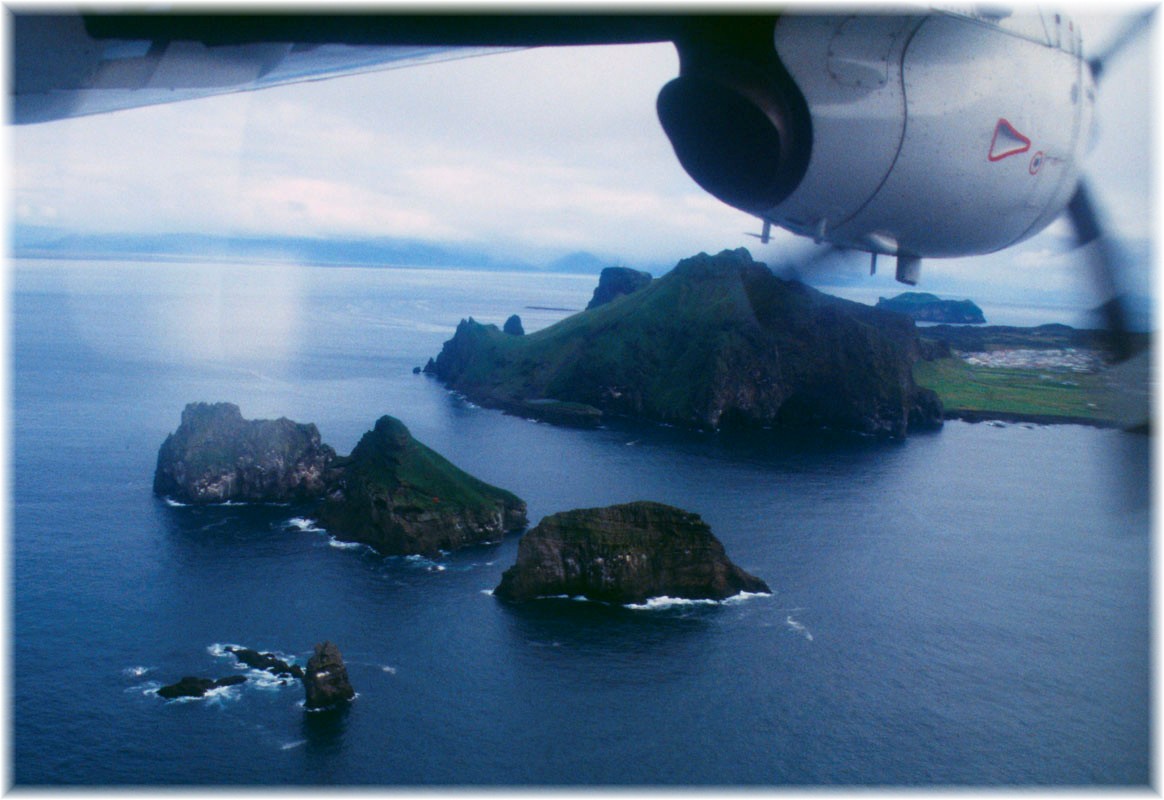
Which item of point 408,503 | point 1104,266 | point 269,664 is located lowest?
point 269,664

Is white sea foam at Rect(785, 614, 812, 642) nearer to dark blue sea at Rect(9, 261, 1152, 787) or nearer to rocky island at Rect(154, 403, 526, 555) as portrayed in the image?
dark blue sea at Rect(9, 261, 1152, 787)

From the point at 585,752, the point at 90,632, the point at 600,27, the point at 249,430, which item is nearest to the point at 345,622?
the point at 90,632

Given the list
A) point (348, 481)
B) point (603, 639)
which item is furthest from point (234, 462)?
point (603, 639)

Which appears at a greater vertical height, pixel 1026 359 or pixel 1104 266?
pixel 1026 359

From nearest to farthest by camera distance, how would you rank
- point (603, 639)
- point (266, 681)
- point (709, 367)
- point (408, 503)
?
point (266, 681)
point (603, 639)
point (408, 503)
point (709, 367)

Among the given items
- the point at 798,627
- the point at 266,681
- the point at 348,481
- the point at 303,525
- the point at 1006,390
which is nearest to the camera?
the point at 266,681

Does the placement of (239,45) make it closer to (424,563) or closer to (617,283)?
(424,563)
